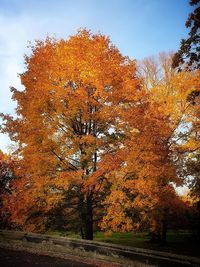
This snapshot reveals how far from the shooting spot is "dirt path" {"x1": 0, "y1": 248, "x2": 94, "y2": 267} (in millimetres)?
9295

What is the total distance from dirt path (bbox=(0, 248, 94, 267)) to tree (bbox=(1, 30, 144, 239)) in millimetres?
1842

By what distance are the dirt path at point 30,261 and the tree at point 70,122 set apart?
1842 mm

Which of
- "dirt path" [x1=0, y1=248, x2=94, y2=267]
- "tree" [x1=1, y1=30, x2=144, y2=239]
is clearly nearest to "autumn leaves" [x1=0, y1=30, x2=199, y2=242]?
"tree" [x1=1, y1=30, x2=144, y2=239]

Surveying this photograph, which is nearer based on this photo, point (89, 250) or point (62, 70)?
point (89, 250)

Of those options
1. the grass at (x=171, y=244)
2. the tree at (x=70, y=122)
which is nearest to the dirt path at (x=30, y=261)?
the tree at (x=70, y=122)

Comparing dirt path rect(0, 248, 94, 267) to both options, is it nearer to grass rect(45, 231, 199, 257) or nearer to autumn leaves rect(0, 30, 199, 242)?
autumn leaves rect(0, 30, 199, 242)

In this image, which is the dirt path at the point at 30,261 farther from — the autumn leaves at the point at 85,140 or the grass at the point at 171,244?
the grass at the point at 171,244

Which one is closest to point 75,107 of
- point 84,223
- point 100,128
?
point 100,128

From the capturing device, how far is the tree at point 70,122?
40.9 feet

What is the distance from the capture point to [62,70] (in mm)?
13555

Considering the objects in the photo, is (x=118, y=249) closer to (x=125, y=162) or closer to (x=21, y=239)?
(x=125, y=162)

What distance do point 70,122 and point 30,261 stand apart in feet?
20.8

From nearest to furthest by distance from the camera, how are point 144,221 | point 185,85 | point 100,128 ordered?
point 144,221
point 100,128
point 185,85

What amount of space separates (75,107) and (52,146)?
80.2 inches
